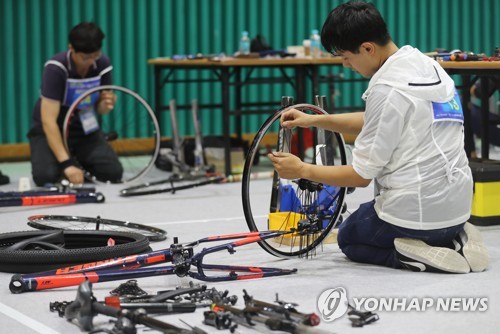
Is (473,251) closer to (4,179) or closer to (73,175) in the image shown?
(73,175)

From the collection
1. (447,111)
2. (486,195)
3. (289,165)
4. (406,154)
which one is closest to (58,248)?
(289,165)

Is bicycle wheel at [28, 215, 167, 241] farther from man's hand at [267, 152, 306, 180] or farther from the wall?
the wall

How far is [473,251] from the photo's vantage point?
3674 mm

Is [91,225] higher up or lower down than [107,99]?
lower down

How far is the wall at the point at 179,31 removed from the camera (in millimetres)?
8039

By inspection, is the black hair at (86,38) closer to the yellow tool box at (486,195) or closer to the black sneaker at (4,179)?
the black sneaker at (4,179)

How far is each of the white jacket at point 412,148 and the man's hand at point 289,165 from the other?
0.67ft

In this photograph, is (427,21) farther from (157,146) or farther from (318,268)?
(318,268)

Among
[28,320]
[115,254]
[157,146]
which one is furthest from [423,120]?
[157,146]

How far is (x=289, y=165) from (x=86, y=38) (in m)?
2.93

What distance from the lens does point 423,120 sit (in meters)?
3.56

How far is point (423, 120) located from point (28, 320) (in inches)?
60.8

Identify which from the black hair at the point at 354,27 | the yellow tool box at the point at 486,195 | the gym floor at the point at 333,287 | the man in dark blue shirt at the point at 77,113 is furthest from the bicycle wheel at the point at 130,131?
the black hair at the point at 354,27

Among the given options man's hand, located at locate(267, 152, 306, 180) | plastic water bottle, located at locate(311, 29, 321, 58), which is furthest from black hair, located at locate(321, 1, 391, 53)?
plastic water bottle, located at locate(311, 29, 321, 58)
